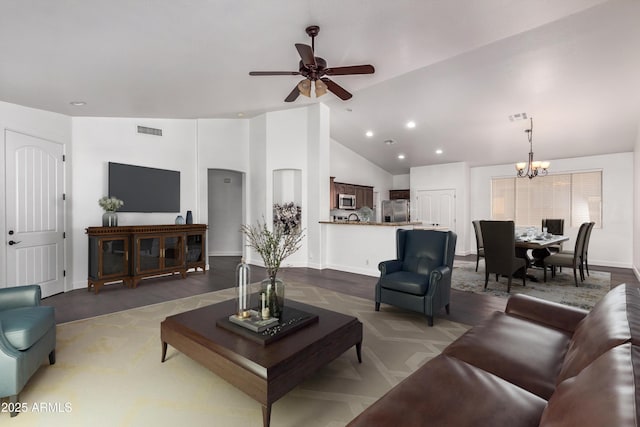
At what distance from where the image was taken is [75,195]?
4.75m

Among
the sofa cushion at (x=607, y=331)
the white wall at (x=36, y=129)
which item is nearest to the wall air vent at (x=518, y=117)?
the sofa cushion at (x=607, y=331)

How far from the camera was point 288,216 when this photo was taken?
6.39 metres

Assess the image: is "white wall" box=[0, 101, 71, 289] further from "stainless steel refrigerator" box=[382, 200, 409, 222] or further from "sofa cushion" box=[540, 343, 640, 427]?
"stainless steel refrigerator" box=[382, 200, 409, 222]

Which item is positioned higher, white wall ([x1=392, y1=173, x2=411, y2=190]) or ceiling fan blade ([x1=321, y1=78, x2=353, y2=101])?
ceiling fan blade ([x1=321, y1=78, x2=353, y2=101])

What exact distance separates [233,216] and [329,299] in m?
5.03

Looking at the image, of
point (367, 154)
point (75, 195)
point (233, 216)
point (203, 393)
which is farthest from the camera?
point (367, 154)

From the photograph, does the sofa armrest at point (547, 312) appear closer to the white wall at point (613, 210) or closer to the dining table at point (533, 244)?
the dining table at point (533, 244)

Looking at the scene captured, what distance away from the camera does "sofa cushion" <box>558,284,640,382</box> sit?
1.11m

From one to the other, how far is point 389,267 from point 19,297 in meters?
3.50

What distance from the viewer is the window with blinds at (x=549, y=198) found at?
23.4ft

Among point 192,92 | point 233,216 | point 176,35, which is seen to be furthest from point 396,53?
point 233,216

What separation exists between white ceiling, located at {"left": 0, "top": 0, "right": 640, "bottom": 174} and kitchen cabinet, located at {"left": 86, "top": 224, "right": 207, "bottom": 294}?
6.30 feet

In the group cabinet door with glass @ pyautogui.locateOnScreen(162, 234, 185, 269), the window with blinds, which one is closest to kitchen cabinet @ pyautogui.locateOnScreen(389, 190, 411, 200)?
the window with blinds

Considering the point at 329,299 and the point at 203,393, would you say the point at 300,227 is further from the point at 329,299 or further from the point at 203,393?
the point at 203,393
